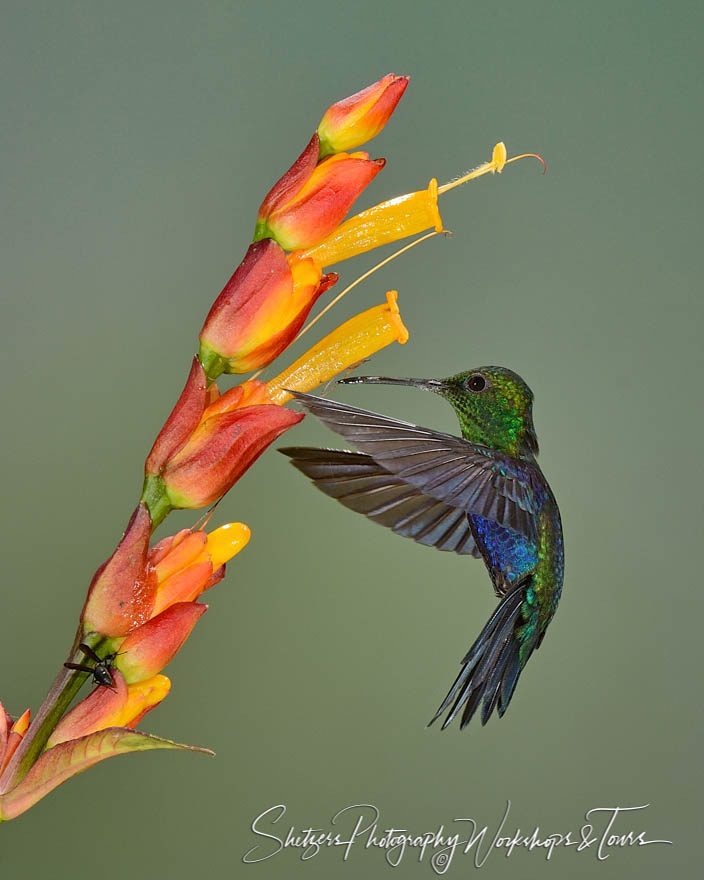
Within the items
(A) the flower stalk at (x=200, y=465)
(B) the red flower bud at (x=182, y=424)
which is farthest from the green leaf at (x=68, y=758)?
(B) the red flower bud at (x=182, y=424)

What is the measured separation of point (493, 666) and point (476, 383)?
0.18 m

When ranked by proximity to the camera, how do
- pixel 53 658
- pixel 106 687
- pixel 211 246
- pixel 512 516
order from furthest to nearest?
pixel 211 246 → pixel 53 658 → pixel 512 516 → pixel 106 687

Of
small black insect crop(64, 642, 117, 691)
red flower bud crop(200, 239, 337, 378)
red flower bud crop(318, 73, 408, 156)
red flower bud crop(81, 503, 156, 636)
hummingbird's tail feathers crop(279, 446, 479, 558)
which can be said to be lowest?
small black insect crop(64, 642, 117, 691)

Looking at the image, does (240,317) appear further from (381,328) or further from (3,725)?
(3,725)

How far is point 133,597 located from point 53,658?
0.93 m

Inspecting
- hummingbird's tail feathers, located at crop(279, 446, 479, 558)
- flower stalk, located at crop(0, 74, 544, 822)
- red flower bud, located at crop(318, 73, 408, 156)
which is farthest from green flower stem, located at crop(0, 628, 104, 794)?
red flower bud, located at crop(318, 73, 408, 156)

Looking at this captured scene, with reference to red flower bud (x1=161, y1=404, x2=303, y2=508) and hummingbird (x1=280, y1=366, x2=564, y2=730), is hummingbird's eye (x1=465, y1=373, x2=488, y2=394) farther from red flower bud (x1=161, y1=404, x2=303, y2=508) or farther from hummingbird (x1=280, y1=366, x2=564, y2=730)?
red flower bud (x1=161, y1=404, x2=303, y2=508)

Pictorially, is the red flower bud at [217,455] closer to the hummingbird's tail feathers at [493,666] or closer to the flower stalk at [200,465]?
the flower stalk at [200,465]

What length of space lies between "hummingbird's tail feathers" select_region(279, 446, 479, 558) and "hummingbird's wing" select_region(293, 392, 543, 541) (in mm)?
19

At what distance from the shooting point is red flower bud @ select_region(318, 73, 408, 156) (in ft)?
1.37

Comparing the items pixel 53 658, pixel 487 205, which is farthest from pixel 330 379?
pixel 487 205

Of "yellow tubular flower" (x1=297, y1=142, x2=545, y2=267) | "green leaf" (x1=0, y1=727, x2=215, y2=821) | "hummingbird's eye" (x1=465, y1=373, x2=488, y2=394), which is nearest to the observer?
"green leaf" (x1=0, y1=727, x2=215, y2=821)

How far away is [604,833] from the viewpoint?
1.33 meters

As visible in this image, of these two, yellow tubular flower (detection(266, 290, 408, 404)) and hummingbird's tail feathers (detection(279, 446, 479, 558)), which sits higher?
yellow tubular flower (detection(266, 290, 408, 404))
